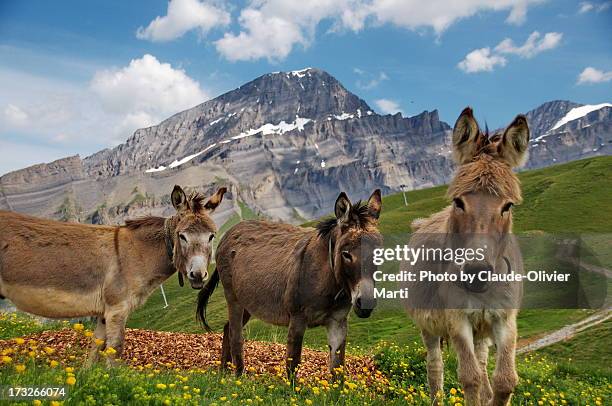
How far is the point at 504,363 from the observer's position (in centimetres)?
585

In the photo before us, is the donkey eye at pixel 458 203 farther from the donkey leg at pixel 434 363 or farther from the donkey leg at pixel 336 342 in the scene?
the donkey leg at pixel 336 342

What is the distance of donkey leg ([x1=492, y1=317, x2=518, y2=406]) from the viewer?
18.9 feet

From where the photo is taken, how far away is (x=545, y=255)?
9258 millimetres

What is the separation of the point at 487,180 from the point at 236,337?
7.42 meters

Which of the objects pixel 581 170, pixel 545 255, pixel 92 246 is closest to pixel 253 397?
pixel 92 246

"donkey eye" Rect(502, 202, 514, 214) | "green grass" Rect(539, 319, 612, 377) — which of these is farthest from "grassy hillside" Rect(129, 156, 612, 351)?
"donkey eye" Rect(502, 202, 514, 214)

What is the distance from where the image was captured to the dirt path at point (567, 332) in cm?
2386

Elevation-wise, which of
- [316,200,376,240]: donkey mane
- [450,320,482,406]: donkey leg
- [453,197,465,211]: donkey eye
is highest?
[453,197,465,211]: donkey eye

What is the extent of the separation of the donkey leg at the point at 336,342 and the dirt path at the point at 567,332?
18.6 meters

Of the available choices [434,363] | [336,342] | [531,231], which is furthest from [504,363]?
[531,231]

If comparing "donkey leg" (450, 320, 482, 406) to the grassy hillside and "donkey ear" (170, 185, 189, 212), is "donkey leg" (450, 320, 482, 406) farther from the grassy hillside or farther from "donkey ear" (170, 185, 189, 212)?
the grassy hillside

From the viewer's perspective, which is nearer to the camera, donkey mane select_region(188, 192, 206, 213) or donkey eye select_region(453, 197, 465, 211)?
donkey eye select_region(453, 197, 465, 211)

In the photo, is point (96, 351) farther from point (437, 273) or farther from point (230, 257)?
point (437, 273)

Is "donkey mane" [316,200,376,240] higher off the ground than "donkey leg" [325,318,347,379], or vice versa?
"donkey mane" [316,200,376,240]
